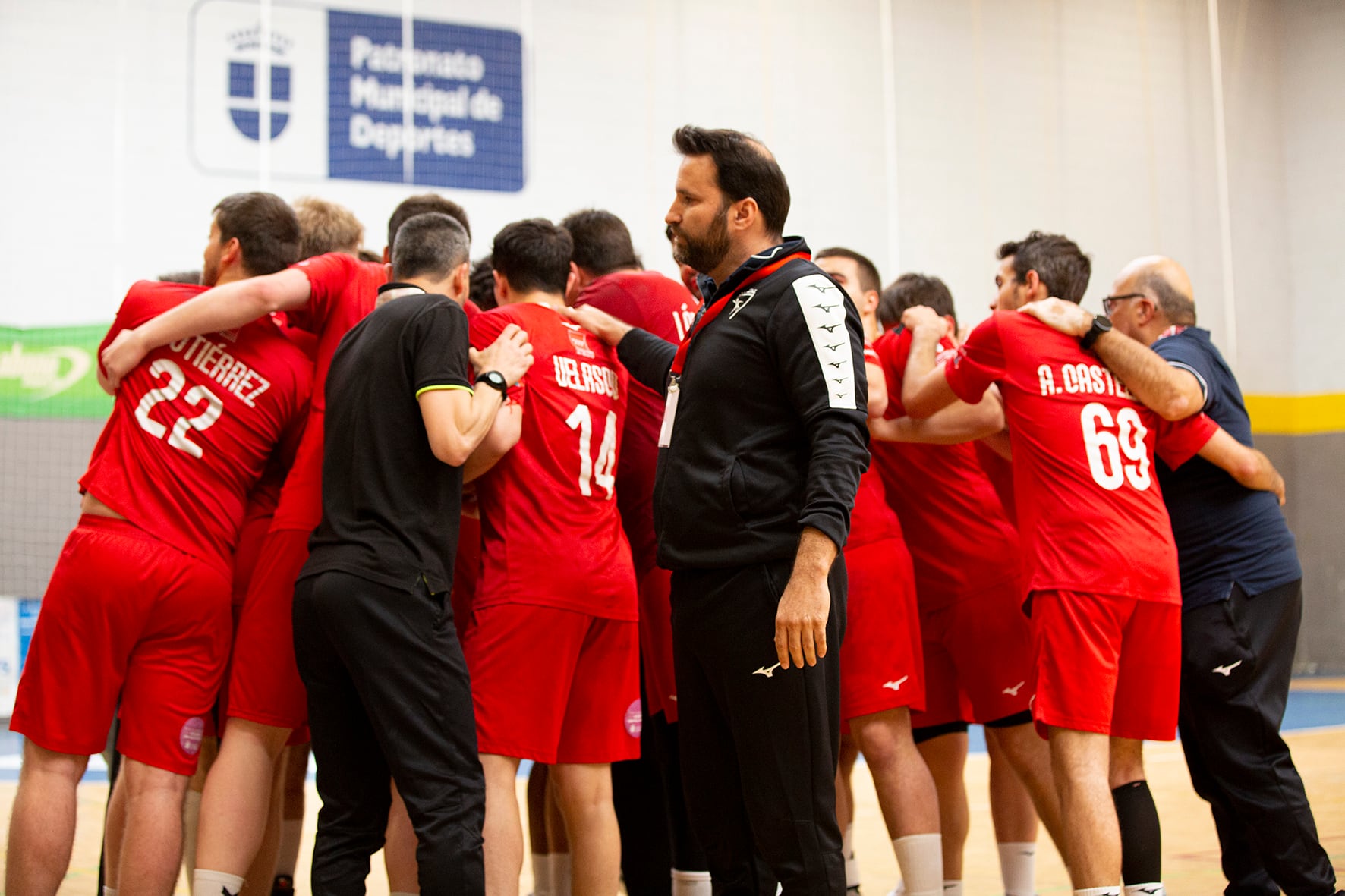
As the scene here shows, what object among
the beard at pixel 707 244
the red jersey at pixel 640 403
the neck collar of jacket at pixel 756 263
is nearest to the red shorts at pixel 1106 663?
the red jersey at pixel 640 403

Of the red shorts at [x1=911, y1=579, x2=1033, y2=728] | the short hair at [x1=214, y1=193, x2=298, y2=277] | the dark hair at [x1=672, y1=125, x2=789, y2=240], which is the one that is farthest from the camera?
the red shorts at [x1=911, y1=579, x2=1033, y2=728]

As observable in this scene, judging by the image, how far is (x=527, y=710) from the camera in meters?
3.97

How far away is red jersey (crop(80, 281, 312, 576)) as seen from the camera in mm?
4070

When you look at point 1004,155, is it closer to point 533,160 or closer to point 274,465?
point 533,160

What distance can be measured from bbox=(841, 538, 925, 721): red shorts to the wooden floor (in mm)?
1531

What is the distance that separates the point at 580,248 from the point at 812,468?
2.45 m

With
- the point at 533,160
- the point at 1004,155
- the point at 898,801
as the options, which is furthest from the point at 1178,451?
the point at 1004,155

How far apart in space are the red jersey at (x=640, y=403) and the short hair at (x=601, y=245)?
244 millimetres

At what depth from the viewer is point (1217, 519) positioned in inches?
195

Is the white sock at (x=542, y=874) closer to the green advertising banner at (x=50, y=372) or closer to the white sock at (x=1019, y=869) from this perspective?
the white sock at (x=1019, y=869)

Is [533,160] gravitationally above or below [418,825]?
above

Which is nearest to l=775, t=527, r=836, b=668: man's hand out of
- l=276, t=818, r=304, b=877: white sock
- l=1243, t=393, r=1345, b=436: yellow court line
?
l=276, t=818, r=304, b=877: white sock

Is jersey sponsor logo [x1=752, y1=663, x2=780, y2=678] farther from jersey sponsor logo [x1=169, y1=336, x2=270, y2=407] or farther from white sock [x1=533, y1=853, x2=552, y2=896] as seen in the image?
white sock [x1=533, y1=853, x2=552, y2=896]

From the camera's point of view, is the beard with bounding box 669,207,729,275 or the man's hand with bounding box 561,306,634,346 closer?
the beard with bounding box 669,207,729,275
